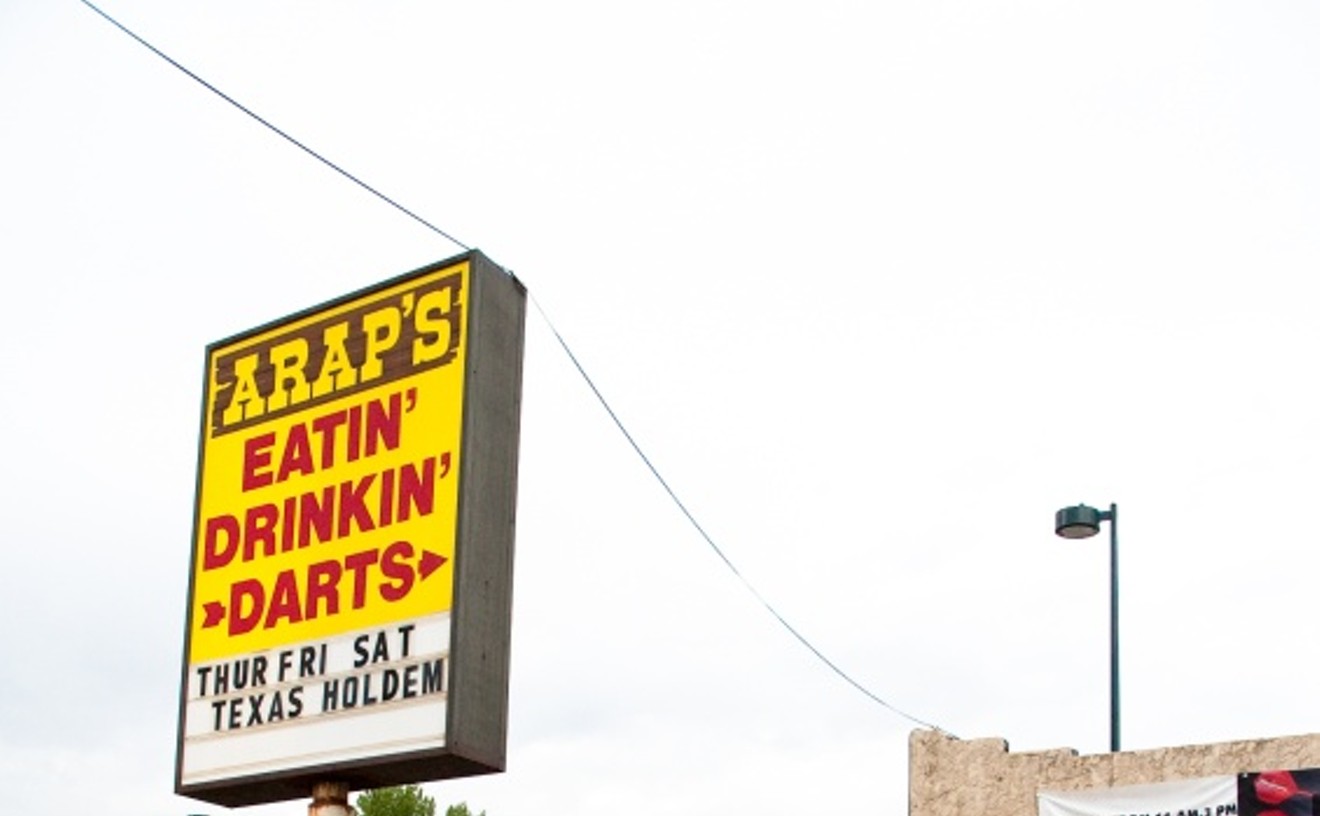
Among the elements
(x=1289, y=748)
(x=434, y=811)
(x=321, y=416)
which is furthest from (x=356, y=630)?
(x=434, y=811)

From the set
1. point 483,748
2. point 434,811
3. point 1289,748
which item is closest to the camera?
point 483,748

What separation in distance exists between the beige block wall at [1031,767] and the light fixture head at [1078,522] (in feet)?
8.07

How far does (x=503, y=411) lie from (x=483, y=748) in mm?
1740

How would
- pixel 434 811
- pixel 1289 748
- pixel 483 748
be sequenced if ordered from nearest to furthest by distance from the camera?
pixel 483 748 < pixel 1289 748 < pixel 434 811

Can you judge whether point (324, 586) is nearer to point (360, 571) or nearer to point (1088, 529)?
point (360, 571)

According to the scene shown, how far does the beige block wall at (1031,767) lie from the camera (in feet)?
57.0

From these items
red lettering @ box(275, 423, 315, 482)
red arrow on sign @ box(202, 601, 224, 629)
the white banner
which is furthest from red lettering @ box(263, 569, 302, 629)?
the white banner

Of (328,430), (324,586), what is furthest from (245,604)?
(328,430)

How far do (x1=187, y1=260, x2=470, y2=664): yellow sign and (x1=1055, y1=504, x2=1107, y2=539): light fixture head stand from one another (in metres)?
10.5

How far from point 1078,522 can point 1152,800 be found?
3.49 meters

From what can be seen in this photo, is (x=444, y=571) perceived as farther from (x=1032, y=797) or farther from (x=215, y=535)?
(x=1032, y=797)

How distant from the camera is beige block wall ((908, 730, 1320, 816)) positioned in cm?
1736

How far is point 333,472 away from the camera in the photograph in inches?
457

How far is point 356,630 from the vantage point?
443 inches
